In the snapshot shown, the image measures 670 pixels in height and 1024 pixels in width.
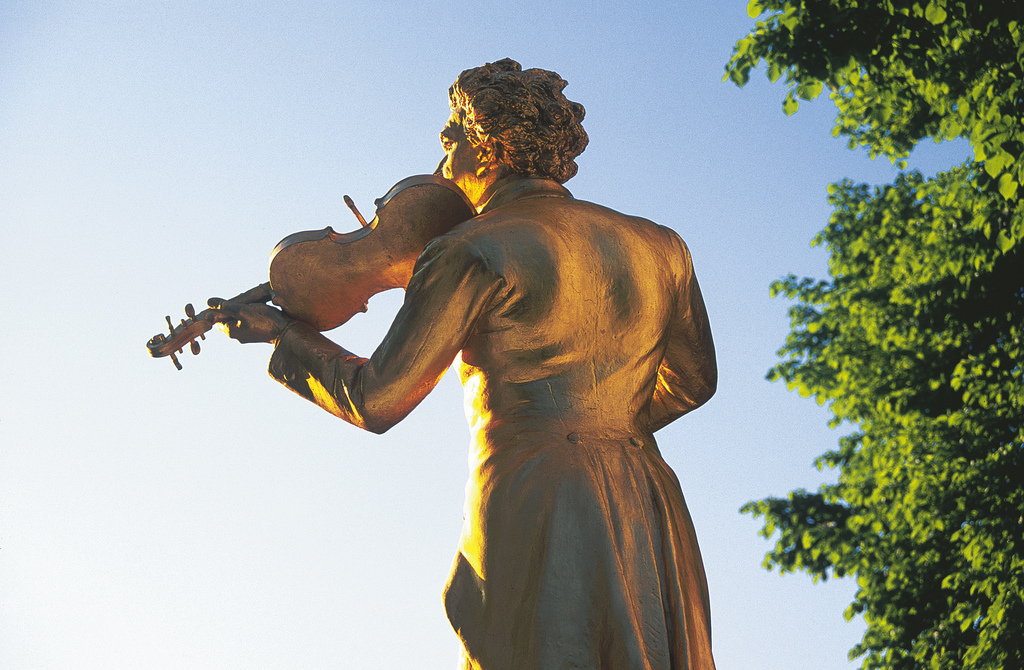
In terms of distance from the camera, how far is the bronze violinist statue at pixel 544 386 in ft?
8.98

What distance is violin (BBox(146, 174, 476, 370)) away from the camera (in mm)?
3307

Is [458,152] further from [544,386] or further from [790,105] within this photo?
[790,105]

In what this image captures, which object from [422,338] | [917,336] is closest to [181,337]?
[422,338]

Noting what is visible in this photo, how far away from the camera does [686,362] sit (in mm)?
3441

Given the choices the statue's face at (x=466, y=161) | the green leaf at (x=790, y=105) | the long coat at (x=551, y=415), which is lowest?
the long coat at (x=551, y=415)

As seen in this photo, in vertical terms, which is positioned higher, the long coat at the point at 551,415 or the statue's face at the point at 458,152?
the statue's face at the point at 458,152

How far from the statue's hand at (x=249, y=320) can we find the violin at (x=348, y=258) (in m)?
0.02

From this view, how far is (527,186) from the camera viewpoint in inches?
129

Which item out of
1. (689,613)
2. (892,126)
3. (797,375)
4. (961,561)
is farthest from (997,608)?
(689,613)

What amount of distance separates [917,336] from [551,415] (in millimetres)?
9760

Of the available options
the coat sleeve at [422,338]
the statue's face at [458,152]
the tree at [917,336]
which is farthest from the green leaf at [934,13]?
the coat sleeve at [422,338]

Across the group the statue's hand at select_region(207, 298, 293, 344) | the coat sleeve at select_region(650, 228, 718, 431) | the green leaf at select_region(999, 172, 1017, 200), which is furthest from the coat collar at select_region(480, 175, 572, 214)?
the green leaf at select_region(999, 172, 1017, 200)

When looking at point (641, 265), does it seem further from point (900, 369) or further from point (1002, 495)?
point (900, 369)

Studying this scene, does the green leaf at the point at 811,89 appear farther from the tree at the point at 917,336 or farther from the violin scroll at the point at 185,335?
the violin scroll at the point at 185,335
